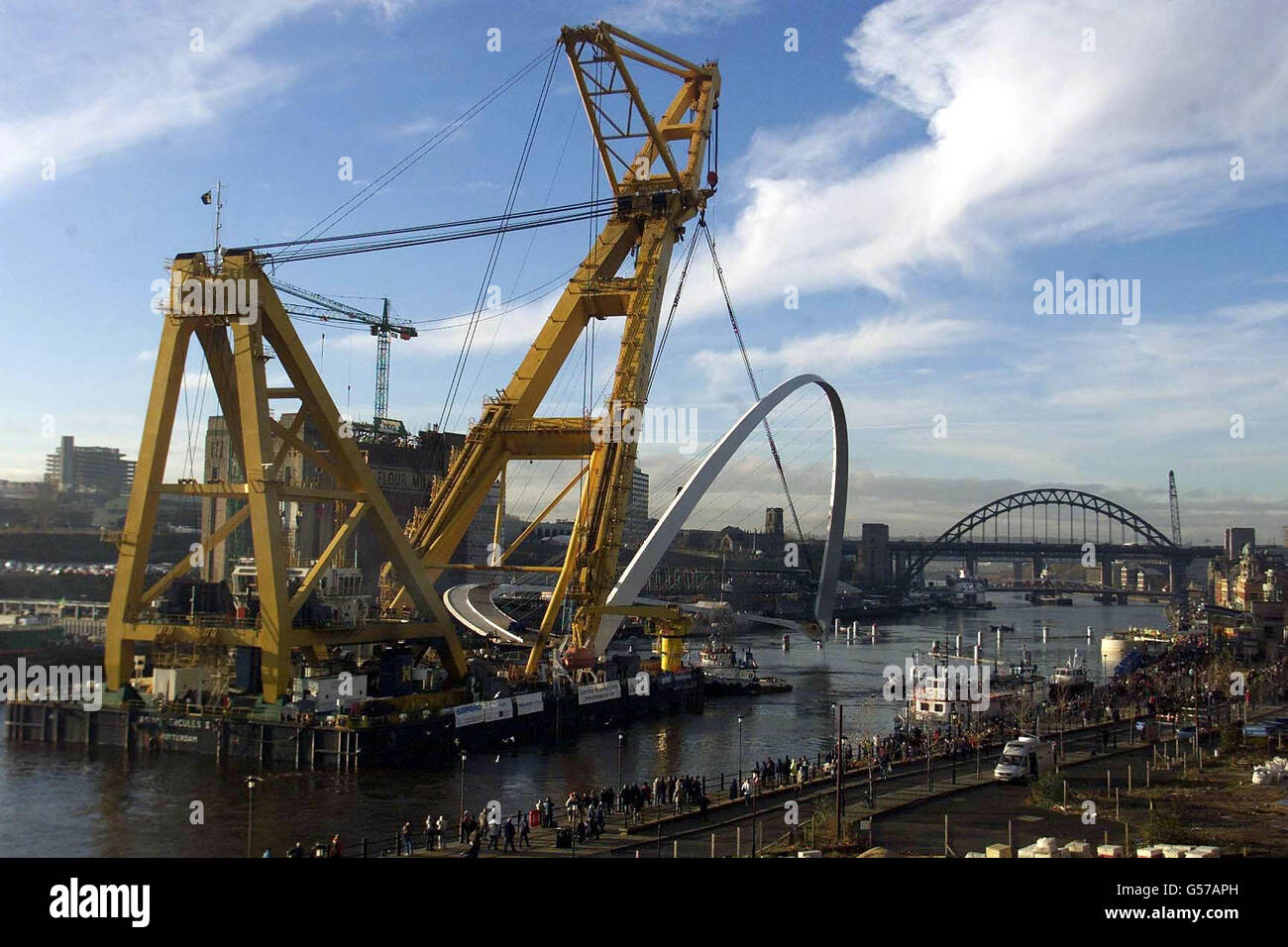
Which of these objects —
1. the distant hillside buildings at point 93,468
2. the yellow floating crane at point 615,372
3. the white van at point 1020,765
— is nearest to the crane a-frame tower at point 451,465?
the yellow floating crane at point 615,372

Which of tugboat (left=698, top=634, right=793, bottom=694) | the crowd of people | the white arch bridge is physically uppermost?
the white arch bridge

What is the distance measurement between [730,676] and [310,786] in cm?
3559

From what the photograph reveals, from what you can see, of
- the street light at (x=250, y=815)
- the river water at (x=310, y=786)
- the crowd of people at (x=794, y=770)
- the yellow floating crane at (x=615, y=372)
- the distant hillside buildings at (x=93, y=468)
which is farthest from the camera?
the distant hillside buildings at (x=93, y=468)

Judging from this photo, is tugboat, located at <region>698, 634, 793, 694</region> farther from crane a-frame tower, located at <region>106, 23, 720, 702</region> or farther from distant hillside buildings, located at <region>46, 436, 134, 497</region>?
distant hillside buildings, located at <region>46, 436, 134, 497</region>

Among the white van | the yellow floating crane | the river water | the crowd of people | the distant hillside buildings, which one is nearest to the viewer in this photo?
the crowd of people

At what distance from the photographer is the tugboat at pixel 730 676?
5931 centimetres

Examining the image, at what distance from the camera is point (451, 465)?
48875 mm

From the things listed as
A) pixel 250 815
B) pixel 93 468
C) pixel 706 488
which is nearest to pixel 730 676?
pixel 706 488

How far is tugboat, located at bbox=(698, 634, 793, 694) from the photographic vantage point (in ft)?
195

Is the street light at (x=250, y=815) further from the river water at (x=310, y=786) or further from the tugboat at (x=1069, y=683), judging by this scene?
the tugboat at (x=1069, y=683)

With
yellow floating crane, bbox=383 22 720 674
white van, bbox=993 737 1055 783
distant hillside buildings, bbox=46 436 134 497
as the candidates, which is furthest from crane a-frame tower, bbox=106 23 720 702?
distant hillside buildings, bbox=46 436 134 497

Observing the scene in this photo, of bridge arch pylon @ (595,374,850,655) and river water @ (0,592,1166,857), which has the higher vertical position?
bridge arch pylon @ (595,374,850,655)

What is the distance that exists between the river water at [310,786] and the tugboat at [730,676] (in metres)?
6.51

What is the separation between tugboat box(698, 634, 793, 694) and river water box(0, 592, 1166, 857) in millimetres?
6511
